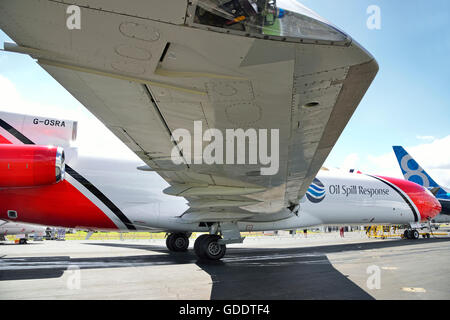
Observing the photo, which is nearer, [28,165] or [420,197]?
[28,165]

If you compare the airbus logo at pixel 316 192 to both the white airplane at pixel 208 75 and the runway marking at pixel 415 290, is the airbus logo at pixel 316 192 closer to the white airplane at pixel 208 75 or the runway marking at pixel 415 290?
the white airplane at pixel 208 75

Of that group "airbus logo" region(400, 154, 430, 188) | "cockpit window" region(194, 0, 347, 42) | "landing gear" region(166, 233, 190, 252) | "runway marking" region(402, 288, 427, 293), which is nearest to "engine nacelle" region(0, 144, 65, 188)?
"landing gear" region(166, 233, 190, 252)

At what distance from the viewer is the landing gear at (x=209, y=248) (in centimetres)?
898

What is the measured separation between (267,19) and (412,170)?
3068 centimetres

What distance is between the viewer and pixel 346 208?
500 inches

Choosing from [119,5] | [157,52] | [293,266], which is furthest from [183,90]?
[293,266]

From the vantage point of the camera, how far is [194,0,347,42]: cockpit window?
1938 millimetres

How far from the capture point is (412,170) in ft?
90.0

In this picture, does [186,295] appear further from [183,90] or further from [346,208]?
[346,208]

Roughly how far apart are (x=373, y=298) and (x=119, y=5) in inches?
200

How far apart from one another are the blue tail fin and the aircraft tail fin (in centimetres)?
2814

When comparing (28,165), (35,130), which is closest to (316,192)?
(28,165)

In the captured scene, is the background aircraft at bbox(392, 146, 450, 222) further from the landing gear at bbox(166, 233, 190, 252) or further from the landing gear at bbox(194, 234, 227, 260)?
the landing gear at bbox(194, 234, 227, 260)

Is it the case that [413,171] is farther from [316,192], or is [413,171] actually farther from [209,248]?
[209,248]
